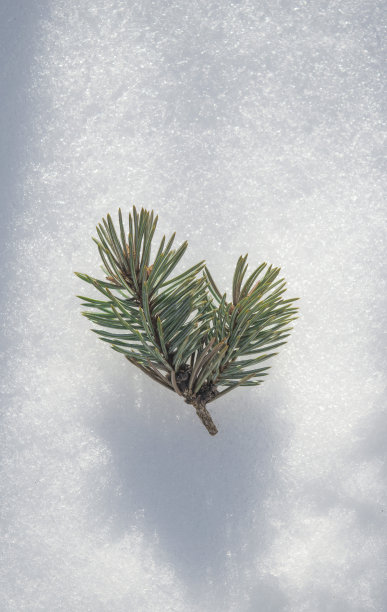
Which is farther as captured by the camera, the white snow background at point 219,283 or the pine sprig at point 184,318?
the white snow background at point 219,283

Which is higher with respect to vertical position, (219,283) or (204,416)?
(219,283)

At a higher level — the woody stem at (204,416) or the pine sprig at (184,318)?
the pine sprig at (184,318)

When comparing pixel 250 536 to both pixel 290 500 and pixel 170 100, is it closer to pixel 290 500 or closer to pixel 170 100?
pixel 290 500

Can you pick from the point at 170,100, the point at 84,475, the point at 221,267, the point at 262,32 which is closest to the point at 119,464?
the point at 84,475

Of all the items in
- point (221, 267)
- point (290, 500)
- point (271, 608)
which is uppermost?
point (221, 267)

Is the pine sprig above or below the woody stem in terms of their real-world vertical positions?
above
